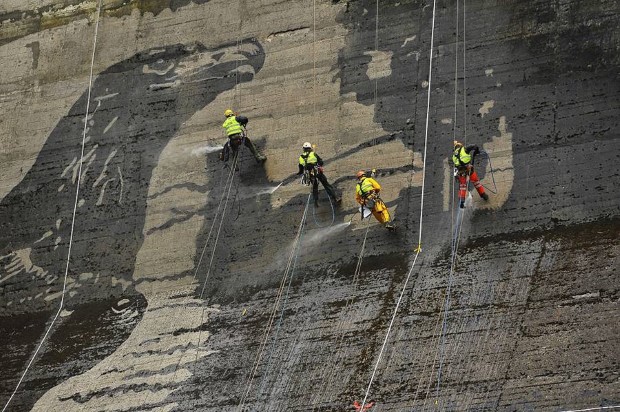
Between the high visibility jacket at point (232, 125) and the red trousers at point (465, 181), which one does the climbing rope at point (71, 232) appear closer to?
the high visibility jacket at point (232, 125)

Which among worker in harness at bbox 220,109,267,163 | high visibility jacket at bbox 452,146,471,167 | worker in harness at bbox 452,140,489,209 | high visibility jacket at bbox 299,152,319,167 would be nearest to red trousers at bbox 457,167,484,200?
worker in harness at bbox 452,140,489,209

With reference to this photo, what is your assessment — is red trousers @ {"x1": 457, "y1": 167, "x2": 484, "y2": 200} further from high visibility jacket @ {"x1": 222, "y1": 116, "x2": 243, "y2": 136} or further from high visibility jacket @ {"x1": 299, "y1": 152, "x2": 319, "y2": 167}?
high visibility jacket @ {"x1": 222, "y1": 116, "x2": 243, "y2": 136}

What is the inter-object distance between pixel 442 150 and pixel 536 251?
12.6 feet

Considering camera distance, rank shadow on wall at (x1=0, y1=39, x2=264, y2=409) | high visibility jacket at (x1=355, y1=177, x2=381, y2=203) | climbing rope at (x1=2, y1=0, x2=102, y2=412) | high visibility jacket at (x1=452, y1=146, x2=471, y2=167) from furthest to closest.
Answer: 1. shadow on wall at (x1=0, y1=39, x2=264, y2=409)
2. climbing rope at (x1=2, y1=0, x2=102, y2=412)
3. high visibility jacket at (x1=355, y1=177, x2=381, y2=203)
4. high visibility jacket at (x1=452, y1=146, x2=471, y2=167)

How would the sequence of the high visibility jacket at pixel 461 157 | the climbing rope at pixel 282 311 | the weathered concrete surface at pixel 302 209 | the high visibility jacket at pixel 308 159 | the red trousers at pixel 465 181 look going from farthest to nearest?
the high visibility jacket at pixel 308 159 → the red trousers at pixel 465 181 → the high visibility jacket at pixel 461 157 → the climbing rope at pixel 282 311 → the weathered concrete surface at pixel 302 209

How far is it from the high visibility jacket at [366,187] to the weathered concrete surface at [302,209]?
50.3 inches

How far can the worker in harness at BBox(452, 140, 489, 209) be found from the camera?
66.7 ft

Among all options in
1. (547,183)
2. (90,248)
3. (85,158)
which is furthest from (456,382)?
(85,158)

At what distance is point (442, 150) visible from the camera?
2252 cm

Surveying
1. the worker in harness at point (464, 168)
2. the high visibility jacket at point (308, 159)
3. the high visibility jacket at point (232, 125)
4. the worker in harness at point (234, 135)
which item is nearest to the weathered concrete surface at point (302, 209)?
the worker in harness at point (464, 168)

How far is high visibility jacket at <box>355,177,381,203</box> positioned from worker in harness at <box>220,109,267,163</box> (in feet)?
12.2

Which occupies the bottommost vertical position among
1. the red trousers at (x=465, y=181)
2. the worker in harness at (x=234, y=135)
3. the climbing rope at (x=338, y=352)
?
the climbing rope at (x=338, y=352)

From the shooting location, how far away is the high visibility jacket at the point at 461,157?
20297 mm

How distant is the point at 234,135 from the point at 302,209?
2.48 metres
